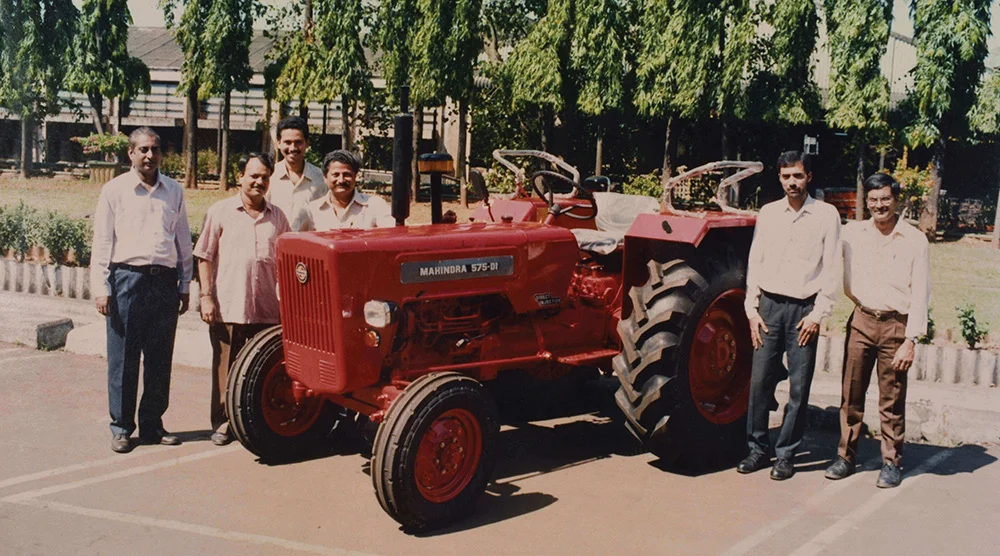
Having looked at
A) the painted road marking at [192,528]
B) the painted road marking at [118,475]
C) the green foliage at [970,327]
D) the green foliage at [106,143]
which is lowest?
the painted road marking at [192,528]

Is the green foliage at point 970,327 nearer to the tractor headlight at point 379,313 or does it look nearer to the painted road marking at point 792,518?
the painted road marking at point 792,518

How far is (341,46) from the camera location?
20688 millimetres

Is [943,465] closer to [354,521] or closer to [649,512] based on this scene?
[649,512]

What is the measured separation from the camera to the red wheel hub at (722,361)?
575 cm

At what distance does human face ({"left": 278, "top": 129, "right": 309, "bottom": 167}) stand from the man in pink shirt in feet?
0.65

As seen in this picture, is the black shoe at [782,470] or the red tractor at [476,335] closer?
the red tractor at [476,335]

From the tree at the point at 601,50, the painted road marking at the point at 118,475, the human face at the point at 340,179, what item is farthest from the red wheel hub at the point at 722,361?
the tree at the point at 601,50

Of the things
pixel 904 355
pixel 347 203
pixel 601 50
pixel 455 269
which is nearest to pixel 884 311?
pixel 904 355

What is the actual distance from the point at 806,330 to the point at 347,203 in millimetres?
2577

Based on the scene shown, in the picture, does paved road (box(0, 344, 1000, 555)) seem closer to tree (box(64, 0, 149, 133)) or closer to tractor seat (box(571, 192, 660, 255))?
tractor seat (box(571, 192, 660, 255))

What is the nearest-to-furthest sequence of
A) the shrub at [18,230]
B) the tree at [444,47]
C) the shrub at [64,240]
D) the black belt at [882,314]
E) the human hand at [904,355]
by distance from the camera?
the human hand at [904,355], the black belt at [882,314], the shrub at [64,240], the shrub at [18,230], the tree at [444,47]

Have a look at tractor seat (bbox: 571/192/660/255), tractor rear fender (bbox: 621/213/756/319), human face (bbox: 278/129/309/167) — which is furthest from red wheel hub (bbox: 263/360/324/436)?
tractor seat (bbox: 571/192/660/255)

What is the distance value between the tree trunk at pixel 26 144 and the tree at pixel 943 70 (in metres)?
14.7

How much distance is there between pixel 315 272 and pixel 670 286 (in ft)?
6.31
